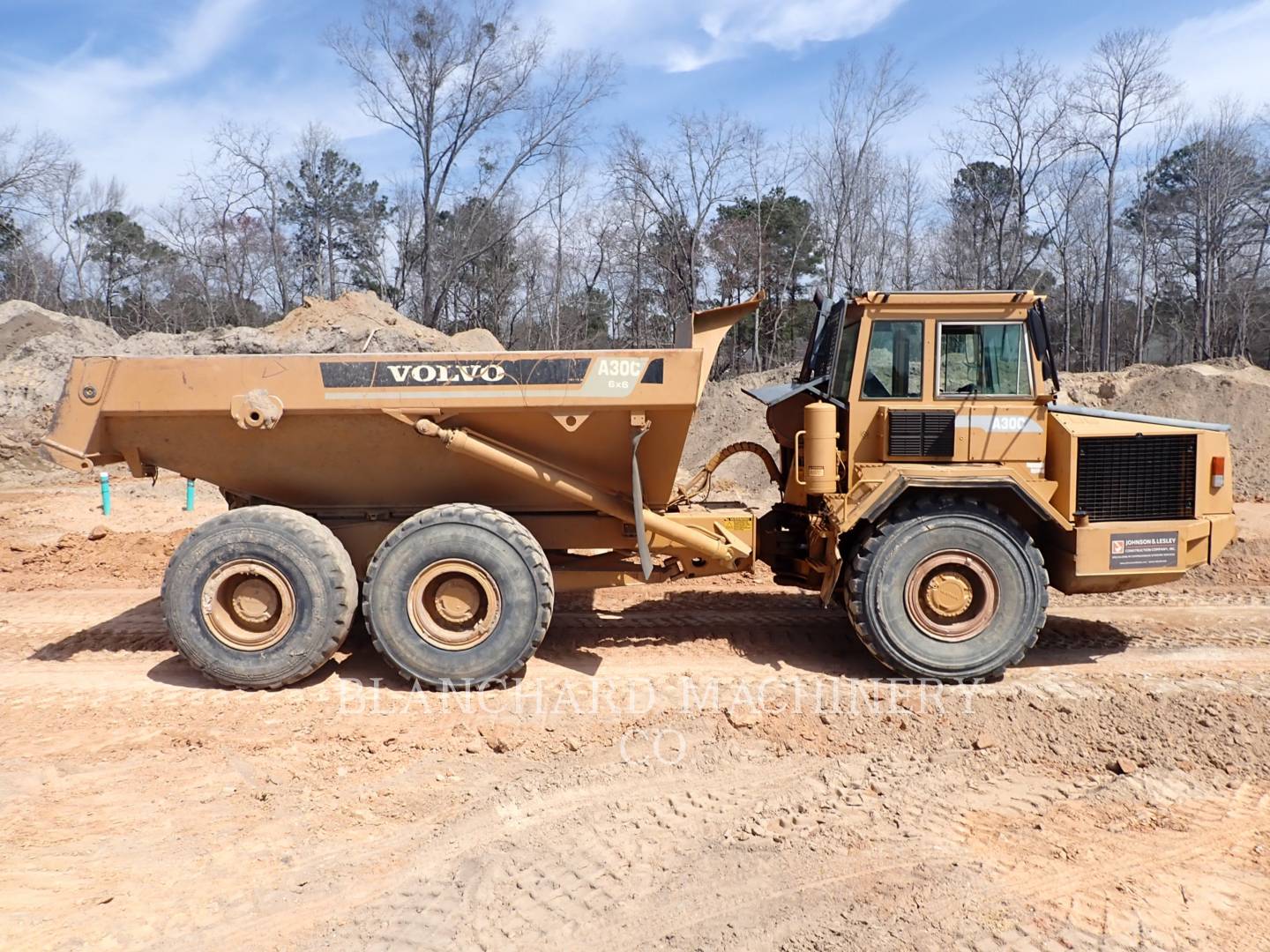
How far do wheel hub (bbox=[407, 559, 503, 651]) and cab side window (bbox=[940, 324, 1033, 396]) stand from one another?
10.4ft

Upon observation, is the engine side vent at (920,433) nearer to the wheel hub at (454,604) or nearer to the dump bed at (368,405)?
the dump bed at (368,405)

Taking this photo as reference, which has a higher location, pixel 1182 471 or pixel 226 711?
pixel 1182 471

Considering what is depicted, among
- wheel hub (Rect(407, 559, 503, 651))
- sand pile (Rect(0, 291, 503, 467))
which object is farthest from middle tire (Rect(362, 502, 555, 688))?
sand pile (Rect(0, 291, 503, 467))

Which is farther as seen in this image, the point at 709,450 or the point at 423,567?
the point at 709,450

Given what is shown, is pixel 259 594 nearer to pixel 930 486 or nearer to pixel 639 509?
pixel 639 509

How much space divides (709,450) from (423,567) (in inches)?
471

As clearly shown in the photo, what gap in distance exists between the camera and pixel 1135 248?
2911 centimetres

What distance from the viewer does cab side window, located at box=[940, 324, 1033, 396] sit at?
539cm

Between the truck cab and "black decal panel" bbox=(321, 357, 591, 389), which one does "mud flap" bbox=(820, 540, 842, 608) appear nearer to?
the truck cab

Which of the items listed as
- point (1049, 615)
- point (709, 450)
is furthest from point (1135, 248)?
point (1049, 615)

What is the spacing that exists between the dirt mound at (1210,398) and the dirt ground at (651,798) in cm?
1055

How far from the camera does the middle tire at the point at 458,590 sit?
518 cm

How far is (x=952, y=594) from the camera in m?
5.33

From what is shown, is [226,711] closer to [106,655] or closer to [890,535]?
[106,655]
